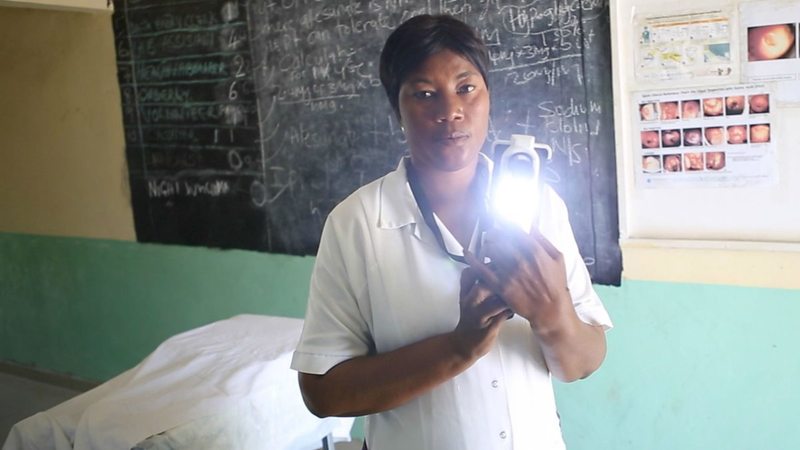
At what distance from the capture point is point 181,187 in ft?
11.7

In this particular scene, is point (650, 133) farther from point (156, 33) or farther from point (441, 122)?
point (156, 33)

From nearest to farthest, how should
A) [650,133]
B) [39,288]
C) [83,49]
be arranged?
1. [650,133]
2. [83,49]
3. [39,288]

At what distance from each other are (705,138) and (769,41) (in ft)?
1.03

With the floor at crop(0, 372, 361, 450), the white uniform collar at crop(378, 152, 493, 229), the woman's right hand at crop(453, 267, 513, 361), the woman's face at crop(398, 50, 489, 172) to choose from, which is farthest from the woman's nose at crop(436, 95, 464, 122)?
the floor at crop(0, 372, 361, 450)

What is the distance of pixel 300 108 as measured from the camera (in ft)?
9.98

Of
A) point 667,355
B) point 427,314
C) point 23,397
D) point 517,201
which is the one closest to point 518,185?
point 517,201

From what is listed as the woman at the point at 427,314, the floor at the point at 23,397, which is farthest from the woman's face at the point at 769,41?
the floor at the point at 23,397

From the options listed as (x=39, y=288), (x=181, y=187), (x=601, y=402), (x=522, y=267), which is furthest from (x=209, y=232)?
(x=522, y=267)

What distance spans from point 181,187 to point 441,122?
107 inches

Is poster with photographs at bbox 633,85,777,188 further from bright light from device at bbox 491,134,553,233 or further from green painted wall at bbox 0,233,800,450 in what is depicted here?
bright light from device at bbox 491,134,553,233

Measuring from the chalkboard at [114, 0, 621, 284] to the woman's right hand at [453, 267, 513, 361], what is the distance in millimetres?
1439

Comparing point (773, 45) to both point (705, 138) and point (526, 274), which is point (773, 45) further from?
point (526, 274)

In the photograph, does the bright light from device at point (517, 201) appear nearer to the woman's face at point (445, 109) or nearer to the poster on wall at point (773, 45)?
the woman's face at point (445, 109)

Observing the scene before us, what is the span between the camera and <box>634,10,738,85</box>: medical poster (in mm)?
2078
